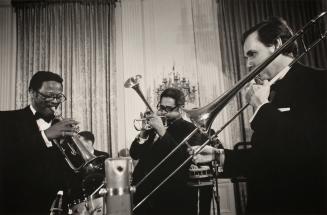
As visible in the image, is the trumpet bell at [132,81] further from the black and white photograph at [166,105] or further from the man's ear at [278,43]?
the man's ear at [278,43]

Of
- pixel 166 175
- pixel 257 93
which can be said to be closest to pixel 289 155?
pixel 257 93

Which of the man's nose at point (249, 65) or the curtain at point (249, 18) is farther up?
the curtain at point (249, 18)

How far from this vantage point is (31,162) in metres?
3.21

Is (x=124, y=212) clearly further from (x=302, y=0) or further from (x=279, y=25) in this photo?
(x=302, y=0)

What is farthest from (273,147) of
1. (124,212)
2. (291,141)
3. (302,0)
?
(124,212)

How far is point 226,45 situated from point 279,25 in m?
0.68

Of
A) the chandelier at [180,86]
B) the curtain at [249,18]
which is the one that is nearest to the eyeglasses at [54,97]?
the chandelier at [180,86]

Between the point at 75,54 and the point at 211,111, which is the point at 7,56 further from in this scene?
the point at 211,111

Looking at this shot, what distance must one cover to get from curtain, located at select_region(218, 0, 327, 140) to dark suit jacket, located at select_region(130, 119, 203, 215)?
3.63 ft

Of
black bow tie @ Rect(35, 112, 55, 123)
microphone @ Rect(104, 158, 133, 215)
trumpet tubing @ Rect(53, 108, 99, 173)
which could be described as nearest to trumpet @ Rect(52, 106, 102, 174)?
trumpet tubing @ Rect(53, 108, 99, 173)

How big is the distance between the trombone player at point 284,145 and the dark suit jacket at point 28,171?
1487 mm

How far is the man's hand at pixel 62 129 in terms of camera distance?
3.14 metres

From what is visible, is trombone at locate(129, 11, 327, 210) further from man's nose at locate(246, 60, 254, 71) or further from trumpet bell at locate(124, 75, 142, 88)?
trumpet bell at locate(124, 75, 142, 88)

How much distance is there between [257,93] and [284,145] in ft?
2.03
